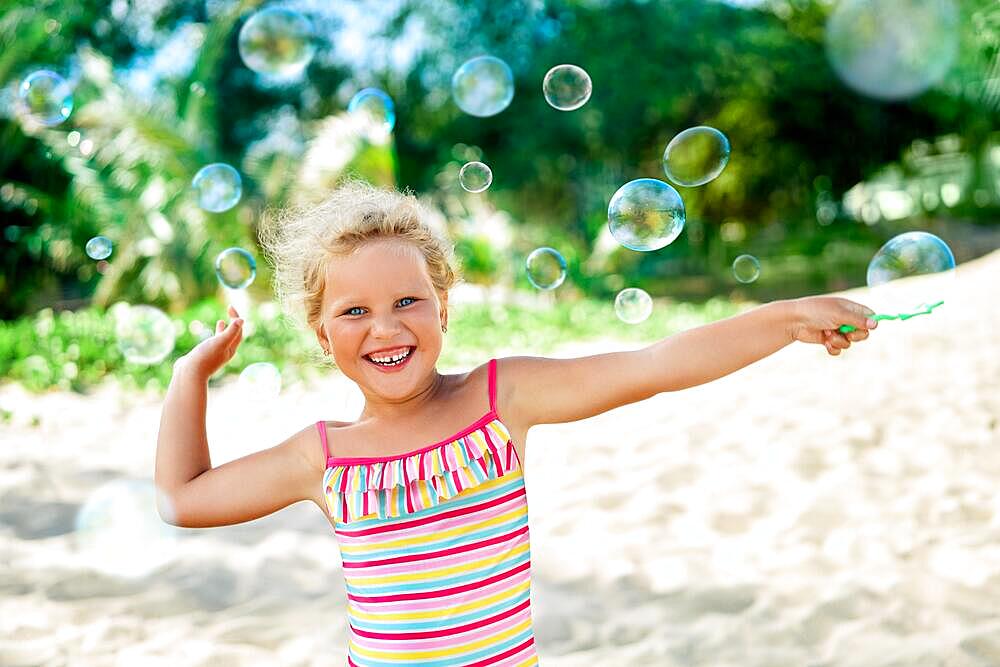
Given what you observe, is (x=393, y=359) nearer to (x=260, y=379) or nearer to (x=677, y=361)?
(x=677, y=361)

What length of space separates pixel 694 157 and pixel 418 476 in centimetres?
173

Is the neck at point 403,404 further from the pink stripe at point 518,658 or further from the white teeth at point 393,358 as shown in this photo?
the pink stripe at point 518,658

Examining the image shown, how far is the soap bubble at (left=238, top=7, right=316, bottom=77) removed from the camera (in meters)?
4.27

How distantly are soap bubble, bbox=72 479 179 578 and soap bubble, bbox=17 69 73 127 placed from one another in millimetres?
1518

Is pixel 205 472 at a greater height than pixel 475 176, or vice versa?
pixel 475 176

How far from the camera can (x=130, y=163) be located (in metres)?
12.5

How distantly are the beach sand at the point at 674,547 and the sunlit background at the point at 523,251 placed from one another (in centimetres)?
2

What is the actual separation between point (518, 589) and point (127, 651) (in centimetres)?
171

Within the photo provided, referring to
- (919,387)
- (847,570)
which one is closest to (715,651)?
(847,570)

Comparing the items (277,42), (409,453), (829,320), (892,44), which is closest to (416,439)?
(409,453)

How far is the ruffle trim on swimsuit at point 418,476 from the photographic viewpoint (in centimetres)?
156

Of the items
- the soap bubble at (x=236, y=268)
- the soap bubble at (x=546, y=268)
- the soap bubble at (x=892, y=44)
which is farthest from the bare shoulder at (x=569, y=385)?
the soap bubble at (x=892, y=44)

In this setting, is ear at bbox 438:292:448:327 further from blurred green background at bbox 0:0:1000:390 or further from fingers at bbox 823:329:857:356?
blurred green background at bbox 0:0:1000:390

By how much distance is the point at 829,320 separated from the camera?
1594 mm
